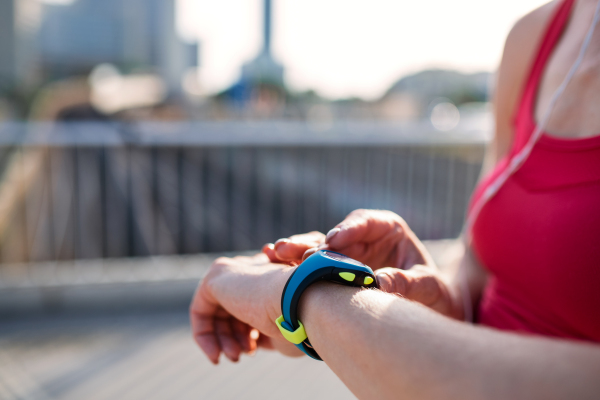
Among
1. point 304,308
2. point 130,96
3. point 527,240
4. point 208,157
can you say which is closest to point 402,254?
point 527,240

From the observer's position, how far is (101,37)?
64.6 metres

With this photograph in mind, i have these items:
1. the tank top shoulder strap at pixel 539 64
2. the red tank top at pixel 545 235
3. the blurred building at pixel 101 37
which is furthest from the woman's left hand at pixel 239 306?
the blurred building at pixel 101 37

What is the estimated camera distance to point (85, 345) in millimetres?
3553

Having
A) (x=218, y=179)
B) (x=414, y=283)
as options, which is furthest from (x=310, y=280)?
(x=218, y=179)

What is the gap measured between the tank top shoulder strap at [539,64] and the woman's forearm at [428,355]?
775 mm

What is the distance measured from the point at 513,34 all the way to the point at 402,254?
2.62 feet

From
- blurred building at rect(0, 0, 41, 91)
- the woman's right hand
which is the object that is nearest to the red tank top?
the woman's right hand

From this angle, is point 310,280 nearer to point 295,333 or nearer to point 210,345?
point 295,333

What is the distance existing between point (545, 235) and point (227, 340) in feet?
2.84

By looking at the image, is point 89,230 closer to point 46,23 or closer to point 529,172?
point 529,172

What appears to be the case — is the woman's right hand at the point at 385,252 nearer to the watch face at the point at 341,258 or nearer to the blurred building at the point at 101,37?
the watch face at the point at 341,258

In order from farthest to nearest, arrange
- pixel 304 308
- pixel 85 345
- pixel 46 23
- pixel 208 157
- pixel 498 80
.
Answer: pixel 46 23
pixel 208 157
pixel 85 345
pixel 498 80
pixel 304 308

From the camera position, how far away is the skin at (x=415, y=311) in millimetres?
593

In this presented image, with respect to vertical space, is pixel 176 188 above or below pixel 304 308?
below
